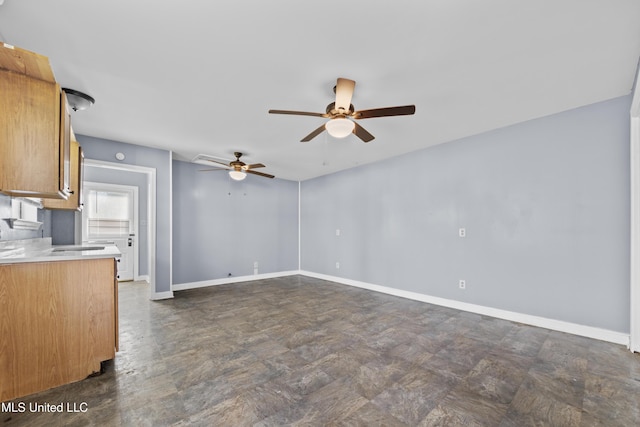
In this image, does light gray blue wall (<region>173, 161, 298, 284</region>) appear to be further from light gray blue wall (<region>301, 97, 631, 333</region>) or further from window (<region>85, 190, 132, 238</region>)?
light gray blue wall (<region>301, 97, 631, 333</region>)

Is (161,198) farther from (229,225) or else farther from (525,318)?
(525,318)

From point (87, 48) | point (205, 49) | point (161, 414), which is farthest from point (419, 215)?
point (87, 48)

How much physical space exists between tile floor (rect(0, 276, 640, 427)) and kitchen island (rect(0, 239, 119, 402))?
0.46 feet

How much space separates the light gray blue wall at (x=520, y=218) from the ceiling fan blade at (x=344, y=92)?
257 centimetres

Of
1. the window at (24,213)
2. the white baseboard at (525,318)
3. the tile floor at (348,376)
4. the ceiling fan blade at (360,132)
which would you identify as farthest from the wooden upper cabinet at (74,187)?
the white baseboard at (525,318)

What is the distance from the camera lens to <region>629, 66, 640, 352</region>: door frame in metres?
2.64

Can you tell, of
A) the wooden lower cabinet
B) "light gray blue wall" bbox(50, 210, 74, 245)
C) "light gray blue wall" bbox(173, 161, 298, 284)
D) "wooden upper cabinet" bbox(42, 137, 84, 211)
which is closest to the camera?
the wooden lower cabinet

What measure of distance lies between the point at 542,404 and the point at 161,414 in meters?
2.57

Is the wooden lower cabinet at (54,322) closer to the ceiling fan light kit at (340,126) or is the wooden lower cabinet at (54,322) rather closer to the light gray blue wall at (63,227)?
the ceiling fan light kit at (340,126)

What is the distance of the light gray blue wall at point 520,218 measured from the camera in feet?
9.59

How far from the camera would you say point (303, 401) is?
186 centimetres

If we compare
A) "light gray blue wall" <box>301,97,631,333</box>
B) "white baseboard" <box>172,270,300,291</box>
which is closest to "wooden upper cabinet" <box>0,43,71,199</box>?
"white baseboard" <box>172,270,300,291</box>

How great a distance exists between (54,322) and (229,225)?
13.4 feet

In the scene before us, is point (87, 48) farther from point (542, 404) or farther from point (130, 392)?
point (542, 404)
